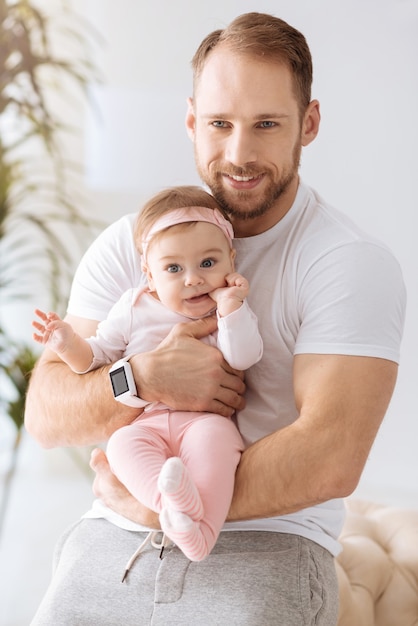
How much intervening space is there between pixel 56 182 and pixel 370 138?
4.60 ft

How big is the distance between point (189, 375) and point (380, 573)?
83 cm

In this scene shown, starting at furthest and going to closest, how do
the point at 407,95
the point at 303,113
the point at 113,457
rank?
1. the point at 407,95
2. the point at 303,113
3. the point at 113,457

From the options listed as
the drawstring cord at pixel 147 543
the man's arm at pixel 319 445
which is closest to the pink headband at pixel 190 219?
the man's arm at pixel 319 445

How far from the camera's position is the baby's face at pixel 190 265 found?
1.74 meters

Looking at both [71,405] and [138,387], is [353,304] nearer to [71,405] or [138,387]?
[138,387]

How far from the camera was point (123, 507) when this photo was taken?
178 centimetres

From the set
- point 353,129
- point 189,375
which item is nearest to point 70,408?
point 189,375

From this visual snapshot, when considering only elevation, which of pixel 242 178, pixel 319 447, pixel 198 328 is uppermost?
pixel 242 178

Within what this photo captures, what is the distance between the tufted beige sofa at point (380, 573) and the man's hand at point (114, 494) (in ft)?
2.02

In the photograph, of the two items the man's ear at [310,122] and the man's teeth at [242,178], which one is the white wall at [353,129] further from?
the man's teeth at [242,178]

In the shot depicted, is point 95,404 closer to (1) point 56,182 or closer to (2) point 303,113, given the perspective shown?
(2) point 303,113

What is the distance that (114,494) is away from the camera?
70.7 inches

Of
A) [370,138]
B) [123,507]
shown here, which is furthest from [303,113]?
[370,138]

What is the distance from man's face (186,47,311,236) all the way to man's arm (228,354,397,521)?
43cm
